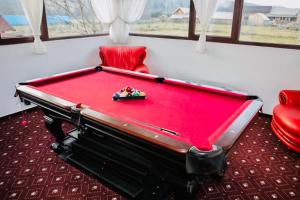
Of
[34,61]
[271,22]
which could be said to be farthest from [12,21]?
[271,22]

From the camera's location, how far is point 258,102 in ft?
7.09

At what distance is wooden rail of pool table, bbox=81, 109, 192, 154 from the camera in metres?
1.50

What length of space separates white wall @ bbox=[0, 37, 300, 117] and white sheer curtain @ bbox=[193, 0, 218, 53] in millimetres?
208

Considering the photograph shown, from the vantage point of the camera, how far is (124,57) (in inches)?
172

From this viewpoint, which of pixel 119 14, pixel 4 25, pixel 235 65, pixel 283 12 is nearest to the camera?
pixel 4 25

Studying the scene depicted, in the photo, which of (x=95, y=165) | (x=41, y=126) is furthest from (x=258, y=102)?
(x=41, y=126)

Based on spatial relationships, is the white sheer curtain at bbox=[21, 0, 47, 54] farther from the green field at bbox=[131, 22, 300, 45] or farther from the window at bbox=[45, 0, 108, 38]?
the green field at bbox=[131, 22, 300, 45]

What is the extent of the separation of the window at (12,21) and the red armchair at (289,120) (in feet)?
12.5

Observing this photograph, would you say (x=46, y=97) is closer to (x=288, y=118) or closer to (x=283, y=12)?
(x=288, y=118)

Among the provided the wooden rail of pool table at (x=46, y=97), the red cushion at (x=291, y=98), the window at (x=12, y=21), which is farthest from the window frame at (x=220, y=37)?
the wooden rail of pool table at (x=46, y=97)

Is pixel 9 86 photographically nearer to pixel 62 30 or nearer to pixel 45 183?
pixel 62 30

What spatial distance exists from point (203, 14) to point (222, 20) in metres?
0.36

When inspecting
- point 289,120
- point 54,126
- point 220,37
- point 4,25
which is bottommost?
point 54,126

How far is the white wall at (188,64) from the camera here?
3.54 m
